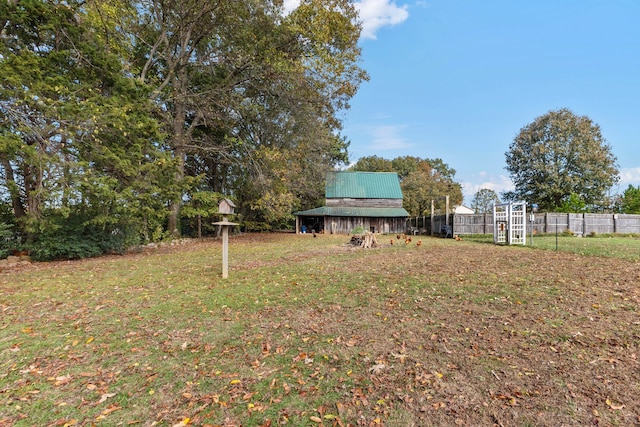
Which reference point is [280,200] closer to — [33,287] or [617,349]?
[33,287]

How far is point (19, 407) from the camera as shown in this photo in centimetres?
274

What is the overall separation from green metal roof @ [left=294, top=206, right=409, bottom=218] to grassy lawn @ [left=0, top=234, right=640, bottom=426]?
21837mm

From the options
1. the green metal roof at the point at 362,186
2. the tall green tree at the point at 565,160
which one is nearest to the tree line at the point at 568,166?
the tall green tree at the point at 565,160

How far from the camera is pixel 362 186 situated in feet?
105

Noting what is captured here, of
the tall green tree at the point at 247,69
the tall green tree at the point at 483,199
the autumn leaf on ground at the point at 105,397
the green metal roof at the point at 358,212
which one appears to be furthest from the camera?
the tall green tree at the point at 483,199

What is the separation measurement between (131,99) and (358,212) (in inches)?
845

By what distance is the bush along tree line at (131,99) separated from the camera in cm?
941

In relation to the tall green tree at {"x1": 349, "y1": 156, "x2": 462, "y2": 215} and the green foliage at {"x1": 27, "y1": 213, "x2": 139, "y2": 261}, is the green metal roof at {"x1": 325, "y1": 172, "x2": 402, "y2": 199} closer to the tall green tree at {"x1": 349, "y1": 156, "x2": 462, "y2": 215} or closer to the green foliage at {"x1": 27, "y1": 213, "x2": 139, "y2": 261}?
the tall green tree at {"x1": 349, "y1": 156, "x2": 462, "y2": 215}

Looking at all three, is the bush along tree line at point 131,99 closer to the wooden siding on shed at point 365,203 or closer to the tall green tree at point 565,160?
the wooden siding on shed at point 365,203

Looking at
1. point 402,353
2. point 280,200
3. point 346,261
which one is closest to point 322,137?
point 280,200

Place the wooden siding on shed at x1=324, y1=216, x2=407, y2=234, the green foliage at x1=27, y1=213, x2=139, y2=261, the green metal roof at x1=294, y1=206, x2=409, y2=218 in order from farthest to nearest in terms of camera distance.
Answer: the wooden siding on shed at x1=324, y1=216, x2=407, y2=234 < the green metal roof at x1=294, y1=206, x2=409, y2=218 < the green foliage at x1=27, y1=213, x2=139, y2=261

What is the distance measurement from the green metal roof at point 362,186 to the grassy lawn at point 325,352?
24.4 metres

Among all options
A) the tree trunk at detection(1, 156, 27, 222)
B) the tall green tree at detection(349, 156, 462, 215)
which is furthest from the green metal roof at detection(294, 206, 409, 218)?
the tree trunk at detection(1, 156, 27, 222)

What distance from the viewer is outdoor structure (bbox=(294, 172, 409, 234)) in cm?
2944
